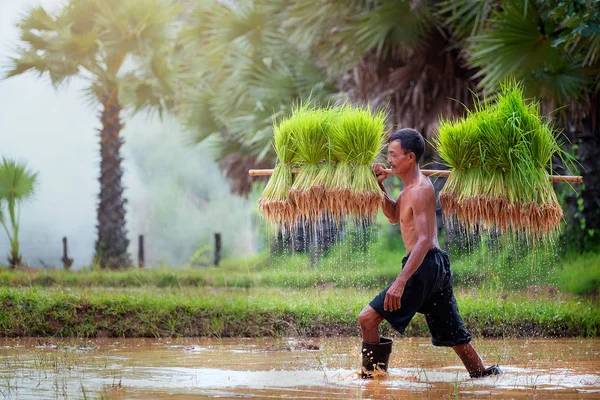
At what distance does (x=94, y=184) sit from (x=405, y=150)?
3867cm

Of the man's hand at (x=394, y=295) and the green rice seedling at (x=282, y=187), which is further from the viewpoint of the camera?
the green rice seedling at (x=282, y=187)

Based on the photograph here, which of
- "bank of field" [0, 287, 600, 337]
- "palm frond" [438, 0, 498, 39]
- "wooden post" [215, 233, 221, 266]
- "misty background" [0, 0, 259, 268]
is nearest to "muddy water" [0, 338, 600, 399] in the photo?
"bank of field" [0, 287, 600, 337]

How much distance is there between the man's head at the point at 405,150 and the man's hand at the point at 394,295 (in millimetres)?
897

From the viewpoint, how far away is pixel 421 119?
55.2 feet

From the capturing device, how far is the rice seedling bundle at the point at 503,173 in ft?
23.6

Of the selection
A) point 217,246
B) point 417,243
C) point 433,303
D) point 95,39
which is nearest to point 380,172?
point 417,243

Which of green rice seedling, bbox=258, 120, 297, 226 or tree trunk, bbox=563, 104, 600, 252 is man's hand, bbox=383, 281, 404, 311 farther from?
tree trunk, bbox=563, 104, 600, 252

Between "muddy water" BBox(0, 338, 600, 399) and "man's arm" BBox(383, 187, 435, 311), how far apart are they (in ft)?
2.07

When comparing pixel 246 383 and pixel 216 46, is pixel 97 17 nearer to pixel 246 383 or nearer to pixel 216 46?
pixel 216 46

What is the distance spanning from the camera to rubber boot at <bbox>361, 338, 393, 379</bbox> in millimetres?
6633

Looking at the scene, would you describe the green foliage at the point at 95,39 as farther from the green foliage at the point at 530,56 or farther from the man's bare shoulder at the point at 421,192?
the man's bare shoulder at the point at 421,192

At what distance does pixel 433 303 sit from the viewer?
22.0 feet

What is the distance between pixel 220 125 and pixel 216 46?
7.17 ft

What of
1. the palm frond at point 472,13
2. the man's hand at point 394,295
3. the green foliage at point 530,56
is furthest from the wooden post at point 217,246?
the man's hand at point 394,295
